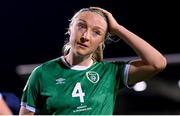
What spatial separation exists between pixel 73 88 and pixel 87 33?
0.28 metres

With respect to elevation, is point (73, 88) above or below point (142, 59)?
below

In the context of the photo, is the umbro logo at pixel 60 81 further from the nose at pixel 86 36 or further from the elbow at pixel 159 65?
the elbow at pixel 159 65

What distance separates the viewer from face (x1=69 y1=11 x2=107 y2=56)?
2.24 meters

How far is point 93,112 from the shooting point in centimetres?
219

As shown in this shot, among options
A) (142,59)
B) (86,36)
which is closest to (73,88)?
(86,36)

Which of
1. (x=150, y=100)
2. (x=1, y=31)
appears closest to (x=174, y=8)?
(x=150, y=100)

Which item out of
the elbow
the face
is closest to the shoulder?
the face

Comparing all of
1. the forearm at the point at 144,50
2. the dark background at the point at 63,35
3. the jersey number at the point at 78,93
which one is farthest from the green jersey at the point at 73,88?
the dark background at the point at 63,35

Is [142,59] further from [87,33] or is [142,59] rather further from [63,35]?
[63,35]

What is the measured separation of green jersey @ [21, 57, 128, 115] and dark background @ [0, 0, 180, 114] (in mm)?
4287

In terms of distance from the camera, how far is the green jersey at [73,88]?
2197 mm

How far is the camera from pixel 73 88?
2232mm

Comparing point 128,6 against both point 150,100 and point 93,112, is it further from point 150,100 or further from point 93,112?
point 93,112

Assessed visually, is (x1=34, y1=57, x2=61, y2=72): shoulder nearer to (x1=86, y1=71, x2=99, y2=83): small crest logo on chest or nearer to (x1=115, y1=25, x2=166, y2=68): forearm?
(x1=86, y1=71, x2=99, y2=83): small crest logo on chest
